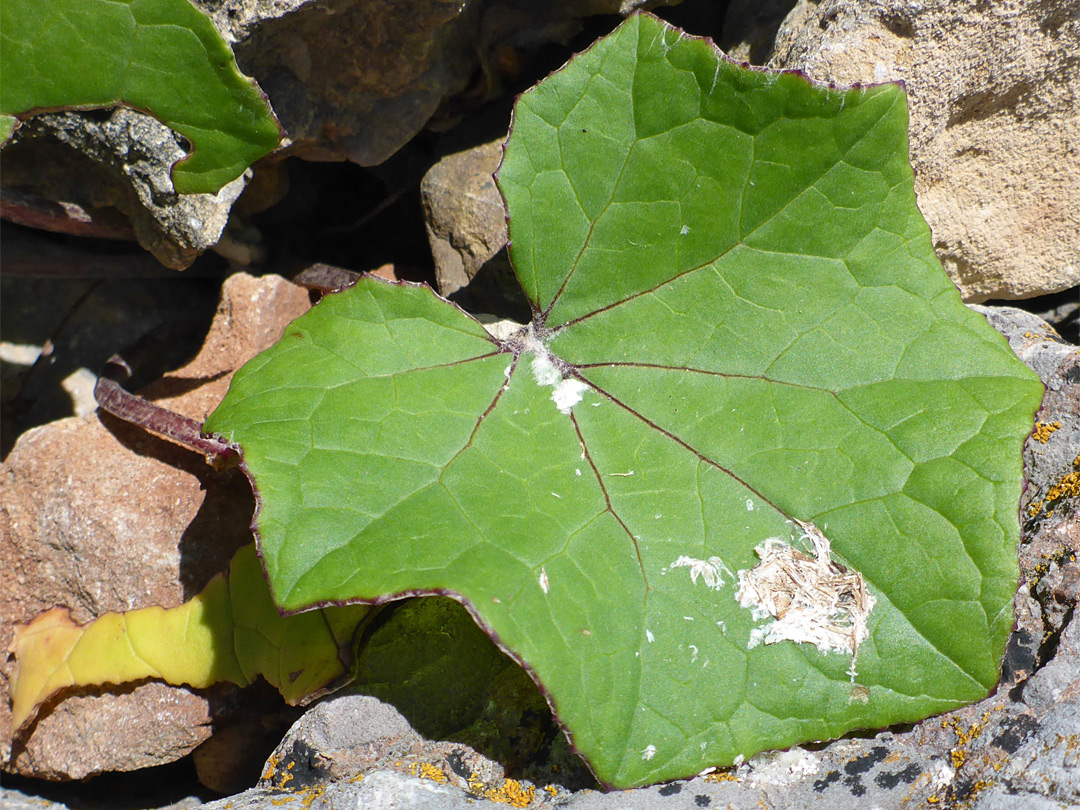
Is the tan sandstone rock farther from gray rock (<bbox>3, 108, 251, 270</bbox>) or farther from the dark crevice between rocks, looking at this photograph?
gray rock (<bbox>3, 108, 251, 270</bbox>)

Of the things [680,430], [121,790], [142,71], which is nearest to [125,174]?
[142,71]

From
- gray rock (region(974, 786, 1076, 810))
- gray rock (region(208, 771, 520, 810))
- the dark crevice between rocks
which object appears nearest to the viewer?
gray rock (region(974, 786, 1076, 810))

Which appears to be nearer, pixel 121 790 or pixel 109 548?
pixel 109 548

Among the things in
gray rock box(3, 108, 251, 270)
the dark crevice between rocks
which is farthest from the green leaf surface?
the dark crevice between rocks

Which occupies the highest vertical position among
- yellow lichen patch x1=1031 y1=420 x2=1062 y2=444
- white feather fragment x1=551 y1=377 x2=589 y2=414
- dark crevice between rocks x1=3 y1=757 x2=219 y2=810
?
white feather fragment x1=551 y1=377 x2=589 y2=414

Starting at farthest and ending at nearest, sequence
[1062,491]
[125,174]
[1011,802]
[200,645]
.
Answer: [125,174]
[200,645]
[1062,491]
[1011,802]

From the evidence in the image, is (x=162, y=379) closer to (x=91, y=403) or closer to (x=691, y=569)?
(x=91, y=403)

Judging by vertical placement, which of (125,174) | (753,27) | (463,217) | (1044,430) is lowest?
(1044,430)

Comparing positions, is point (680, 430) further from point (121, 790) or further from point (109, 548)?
point (121, 790)
